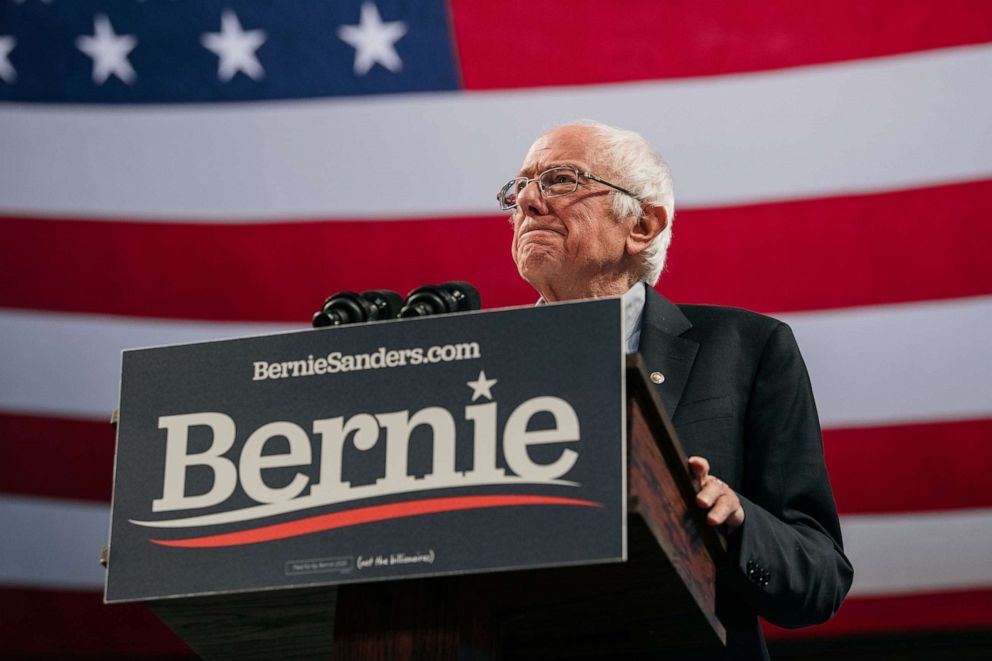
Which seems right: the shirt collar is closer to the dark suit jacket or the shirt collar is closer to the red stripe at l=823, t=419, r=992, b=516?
the dark suit jacket

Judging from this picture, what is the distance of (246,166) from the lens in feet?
14.2

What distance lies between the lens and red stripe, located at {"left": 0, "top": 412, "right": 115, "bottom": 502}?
13.7 ft

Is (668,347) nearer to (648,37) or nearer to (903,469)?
(903,469)

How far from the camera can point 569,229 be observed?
2.21 meters

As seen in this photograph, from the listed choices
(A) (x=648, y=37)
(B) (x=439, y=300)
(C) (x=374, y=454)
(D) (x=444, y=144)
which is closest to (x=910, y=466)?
(A) (x=648, y=37)

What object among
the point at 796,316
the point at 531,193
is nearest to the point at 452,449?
the point at 531,193

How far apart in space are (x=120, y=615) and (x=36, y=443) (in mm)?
557

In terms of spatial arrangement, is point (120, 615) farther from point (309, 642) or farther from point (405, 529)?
point (405, 529)

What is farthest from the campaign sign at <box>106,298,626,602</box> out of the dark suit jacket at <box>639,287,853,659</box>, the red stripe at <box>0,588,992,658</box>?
the red stripe at <box>0,588,992,658</box>

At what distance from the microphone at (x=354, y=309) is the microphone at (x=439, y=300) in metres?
0.03

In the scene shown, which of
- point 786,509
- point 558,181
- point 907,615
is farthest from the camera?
point 907,615

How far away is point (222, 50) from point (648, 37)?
1.27 m

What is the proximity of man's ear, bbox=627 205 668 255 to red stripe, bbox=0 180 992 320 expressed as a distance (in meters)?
1.71

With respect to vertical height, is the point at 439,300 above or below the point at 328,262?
below
